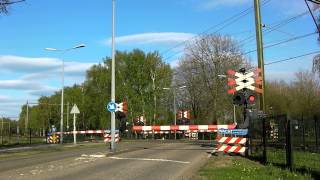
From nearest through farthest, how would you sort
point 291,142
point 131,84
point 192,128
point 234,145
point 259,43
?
point 291,142 < point 234,145 < point 259,43 < point 192,128 < point 131,84

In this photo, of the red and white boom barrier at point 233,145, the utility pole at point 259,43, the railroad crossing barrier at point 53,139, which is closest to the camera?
the red and white boom barrier at point 233,145

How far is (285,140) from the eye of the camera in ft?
57.9

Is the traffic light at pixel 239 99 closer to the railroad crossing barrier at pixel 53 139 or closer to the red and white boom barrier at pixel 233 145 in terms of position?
the red and white boom barrier at pixel 233 145

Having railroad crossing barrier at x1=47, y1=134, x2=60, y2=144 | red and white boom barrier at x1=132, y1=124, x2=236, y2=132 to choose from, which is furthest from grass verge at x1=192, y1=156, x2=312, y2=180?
railroad crossing barrier at x1=47, y1=134, x2=60, y2=144

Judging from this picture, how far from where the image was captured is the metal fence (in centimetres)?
1681

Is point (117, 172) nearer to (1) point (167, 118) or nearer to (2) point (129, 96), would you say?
(2) point (129, 96)

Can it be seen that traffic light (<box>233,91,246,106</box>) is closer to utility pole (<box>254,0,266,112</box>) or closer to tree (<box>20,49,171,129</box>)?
utility pole (<box>254,0,266,112</box>)

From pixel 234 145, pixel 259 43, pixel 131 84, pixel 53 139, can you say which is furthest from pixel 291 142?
pixel 131 84

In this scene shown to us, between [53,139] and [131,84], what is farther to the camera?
[131,84]

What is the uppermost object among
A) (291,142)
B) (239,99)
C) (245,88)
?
(245,88)

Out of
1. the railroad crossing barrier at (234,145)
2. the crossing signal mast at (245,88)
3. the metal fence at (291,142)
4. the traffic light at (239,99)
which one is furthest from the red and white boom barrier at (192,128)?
the metal fence at (291,142)

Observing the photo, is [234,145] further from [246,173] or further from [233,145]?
[246,173]

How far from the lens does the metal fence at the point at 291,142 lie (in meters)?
16.8

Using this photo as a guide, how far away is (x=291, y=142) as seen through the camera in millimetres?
16969
